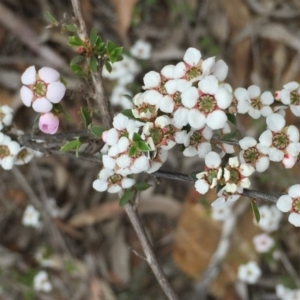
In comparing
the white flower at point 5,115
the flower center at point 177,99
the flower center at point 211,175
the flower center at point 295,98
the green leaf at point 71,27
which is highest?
the green leaf at point 71,27

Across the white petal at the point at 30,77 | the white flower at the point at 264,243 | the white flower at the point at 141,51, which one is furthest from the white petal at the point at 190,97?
the white flower at the point at 141,51

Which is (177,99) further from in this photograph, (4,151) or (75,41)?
(4,151)

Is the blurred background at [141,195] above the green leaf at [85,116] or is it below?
below

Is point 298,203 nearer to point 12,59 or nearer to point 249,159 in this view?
point 249,159

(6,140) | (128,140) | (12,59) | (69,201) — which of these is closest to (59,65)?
(12,59)

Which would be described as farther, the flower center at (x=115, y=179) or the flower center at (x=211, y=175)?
the flower center at (x=115, y=179)

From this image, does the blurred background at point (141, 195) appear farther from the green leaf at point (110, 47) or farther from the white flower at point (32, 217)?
the green leaf at point (110, 47)

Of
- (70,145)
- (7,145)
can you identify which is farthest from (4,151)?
(70,145)
